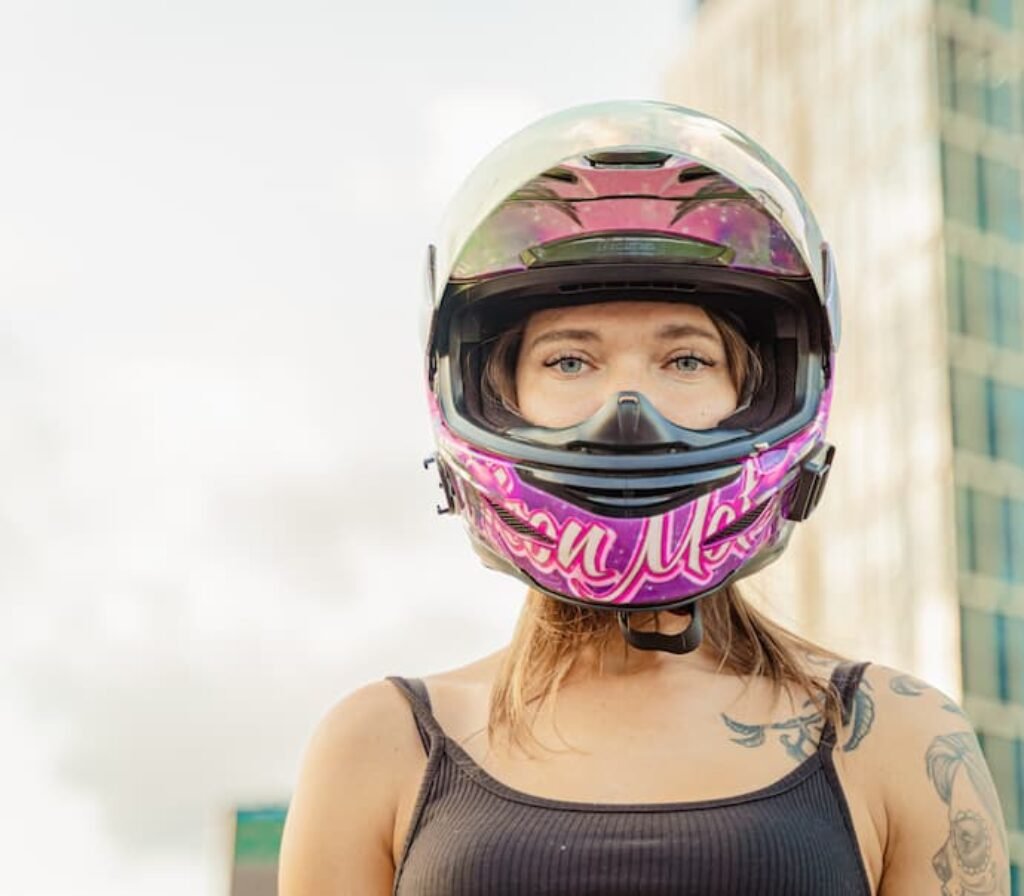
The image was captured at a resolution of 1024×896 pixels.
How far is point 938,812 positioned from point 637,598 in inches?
28.6

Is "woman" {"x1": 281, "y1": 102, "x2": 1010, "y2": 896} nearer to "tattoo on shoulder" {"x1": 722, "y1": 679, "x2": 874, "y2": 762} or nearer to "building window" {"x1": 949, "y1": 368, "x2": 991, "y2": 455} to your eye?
"tattoo on shoulder" {"x1": 722, "y1": 679, "x2": 874, "y2": 762}

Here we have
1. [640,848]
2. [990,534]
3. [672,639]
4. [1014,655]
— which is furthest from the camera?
[990,534]

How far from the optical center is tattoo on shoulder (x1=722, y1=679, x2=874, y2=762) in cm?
375

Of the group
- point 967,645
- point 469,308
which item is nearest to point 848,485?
point 967,645

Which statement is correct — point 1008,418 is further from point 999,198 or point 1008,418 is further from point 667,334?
point 667,334

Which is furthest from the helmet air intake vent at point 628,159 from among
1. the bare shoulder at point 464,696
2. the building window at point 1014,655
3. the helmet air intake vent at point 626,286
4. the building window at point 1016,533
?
the building window at point 1016,533

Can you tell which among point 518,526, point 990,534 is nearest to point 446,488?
point 518,526

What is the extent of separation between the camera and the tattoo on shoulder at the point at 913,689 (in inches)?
152

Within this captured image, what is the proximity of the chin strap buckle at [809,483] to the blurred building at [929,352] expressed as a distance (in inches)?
1840

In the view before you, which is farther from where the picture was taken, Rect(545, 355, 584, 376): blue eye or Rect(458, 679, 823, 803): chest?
Rect(545, 355, 584, 376): blue eye

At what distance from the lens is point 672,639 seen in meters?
3.76

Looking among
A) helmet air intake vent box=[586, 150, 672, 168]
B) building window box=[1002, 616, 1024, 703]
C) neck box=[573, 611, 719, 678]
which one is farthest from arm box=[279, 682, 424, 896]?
building window box=[1002, 616, 1024, 703]

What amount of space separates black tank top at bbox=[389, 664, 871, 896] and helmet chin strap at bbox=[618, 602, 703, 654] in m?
0.32

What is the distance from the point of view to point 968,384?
176 feet
